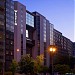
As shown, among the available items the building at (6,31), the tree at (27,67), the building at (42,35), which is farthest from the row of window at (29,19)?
the tree at (27,67)

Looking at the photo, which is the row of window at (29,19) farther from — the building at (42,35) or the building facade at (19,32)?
the building at (42,35)

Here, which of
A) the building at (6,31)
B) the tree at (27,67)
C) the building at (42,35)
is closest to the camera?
the tree at (27,67)

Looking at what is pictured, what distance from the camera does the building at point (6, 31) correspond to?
132 metres

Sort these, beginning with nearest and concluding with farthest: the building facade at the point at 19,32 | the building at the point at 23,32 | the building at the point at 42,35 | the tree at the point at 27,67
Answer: the tree at the point at 27,67 < the building facade at the point at 19,32 < the building at the point at 23,32 < the building at the point at 42,35

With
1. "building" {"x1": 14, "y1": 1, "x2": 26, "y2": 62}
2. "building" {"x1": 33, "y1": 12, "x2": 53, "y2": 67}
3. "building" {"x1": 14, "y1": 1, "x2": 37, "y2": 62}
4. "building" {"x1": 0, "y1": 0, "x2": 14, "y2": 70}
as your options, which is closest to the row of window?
"building" {"x1": 14, "y1": 1, "x2": 37, "y2": 62}

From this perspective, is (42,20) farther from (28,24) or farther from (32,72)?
(32,72)

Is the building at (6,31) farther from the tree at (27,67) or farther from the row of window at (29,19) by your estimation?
the tree at (27,67)

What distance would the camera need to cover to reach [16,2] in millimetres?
149250

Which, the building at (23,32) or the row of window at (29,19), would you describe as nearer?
the building at (23,32)

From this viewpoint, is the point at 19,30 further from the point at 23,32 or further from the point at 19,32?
the point at 23,32

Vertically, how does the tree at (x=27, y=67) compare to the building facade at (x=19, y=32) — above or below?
below

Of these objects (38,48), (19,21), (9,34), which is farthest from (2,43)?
(38,48)

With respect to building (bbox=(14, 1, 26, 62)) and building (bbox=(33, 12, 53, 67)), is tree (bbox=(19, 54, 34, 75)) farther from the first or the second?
building (bbox=(33, 12, 53, 67))

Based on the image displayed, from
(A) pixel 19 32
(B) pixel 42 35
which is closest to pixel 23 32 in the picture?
(A) pixel 19 32
